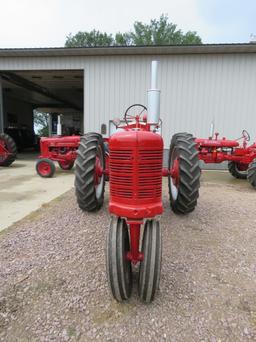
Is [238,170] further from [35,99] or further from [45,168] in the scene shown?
[35,99]

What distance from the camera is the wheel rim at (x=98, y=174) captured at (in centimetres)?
342

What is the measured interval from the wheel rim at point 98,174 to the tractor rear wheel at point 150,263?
1.58 metres

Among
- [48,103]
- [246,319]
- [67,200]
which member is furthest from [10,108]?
[246,319]

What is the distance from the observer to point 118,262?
6.17 feet

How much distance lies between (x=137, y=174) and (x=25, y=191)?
3.97m

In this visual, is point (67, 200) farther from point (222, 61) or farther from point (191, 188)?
point (222, 61)

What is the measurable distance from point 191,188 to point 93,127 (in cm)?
634

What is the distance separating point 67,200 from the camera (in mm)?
4578

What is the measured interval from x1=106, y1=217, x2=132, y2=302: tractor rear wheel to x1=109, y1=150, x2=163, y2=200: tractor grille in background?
22cm

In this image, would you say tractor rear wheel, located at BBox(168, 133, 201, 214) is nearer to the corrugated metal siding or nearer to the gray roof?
the corrugated metal siding

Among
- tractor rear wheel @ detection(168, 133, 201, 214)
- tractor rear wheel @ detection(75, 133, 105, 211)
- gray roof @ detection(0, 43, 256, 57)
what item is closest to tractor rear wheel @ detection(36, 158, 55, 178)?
tractor rear wheel @ detection(75, 133, 105, 211)

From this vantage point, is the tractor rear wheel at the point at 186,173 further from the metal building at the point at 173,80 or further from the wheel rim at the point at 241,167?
the metal building at the point at 173,80

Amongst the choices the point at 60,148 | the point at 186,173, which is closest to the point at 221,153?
the point at 186,173

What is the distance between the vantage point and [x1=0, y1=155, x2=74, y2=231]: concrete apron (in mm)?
3952
